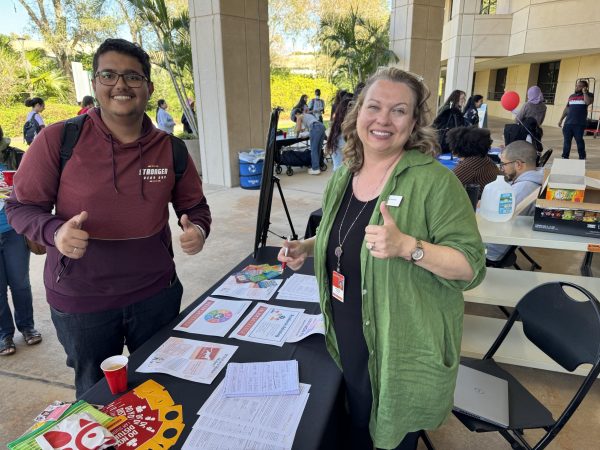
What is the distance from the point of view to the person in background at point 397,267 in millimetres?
1104

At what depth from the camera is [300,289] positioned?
1990 millimetres

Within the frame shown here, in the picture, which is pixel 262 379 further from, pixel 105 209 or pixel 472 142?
pixel 472 142

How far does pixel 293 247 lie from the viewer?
4.96 ft

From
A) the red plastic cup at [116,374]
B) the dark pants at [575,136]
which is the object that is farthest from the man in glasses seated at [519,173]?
the dark pants at [575,136]

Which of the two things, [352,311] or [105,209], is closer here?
[352,311]

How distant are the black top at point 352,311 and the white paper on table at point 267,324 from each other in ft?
1.00

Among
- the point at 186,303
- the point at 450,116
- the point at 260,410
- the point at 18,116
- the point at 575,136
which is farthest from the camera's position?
the point at 18,116

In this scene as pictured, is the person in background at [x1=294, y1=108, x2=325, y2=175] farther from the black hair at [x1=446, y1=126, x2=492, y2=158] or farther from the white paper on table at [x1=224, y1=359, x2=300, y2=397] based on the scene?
the white paper on table at [x1=224, y1=359, x2=300, y2=397]

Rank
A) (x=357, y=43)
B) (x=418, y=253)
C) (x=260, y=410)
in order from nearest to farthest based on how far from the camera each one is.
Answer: (x=418, y=253) → (x=260, y=410) → (x=357, y=43)

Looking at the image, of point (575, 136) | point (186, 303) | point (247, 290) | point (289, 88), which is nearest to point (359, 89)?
point (247, 290)

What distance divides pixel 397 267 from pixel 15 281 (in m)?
2.64

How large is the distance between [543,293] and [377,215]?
1.00 metres

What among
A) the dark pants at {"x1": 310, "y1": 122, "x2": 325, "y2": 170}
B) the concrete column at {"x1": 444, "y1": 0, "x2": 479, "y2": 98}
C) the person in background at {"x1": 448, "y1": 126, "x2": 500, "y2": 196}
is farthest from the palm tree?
the person in background at {"x1": 448, "y1": 126, "x2": 500, "y2": 196}

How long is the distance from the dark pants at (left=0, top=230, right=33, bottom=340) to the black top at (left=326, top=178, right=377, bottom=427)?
2.23 meters
